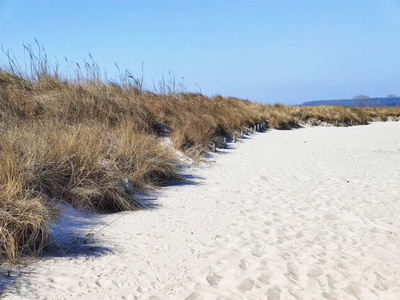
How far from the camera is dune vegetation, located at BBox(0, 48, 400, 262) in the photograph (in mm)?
3344

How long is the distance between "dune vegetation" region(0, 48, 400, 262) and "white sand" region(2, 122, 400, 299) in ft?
1.07

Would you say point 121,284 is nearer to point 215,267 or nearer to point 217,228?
point 215,267

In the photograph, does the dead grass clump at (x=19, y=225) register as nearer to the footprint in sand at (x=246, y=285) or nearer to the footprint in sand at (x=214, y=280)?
the footprint in sand at (x=214, y=280)

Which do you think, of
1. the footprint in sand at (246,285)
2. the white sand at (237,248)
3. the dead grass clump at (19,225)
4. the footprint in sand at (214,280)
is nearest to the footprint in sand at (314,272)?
the white sand at (237,248)

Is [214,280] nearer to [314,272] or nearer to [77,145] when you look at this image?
[314,272]

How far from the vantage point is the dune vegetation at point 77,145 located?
3.34 m

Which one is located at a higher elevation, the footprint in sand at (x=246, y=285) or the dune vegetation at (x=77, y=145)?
the dune vegetation at (x=77, y=145)

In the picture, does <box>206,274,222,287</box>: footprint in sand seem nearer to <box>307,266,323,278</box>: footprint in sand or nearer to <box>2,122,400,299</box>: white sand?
<box>2,122,400,299</box>: white sand

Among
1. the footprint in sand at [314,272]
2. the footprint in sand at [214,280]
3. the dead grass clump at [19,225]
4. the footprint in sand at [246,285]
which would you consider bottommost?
the footprint in sand at [314,272]

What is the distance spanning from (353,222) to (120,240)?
9.15ft

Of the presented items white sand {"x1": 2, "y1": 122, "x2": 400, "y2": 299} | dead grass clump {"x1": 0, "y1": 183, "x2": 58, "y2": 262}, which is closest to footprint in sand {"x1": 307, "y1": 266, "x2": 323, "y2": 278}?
white sand {"x1": 2, "y1": 122, "x2": 400, "y2": 299}

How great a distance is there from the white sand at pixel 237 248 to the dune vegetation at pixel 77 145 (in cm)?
33

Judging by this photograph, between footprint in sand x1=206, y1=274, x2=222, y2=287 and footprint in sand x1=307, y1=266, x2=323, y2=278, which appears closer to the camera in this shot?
footprint in sand x1=206, y1=274, x2=222, y2=287

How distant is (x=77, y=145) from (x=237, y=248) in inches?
106
